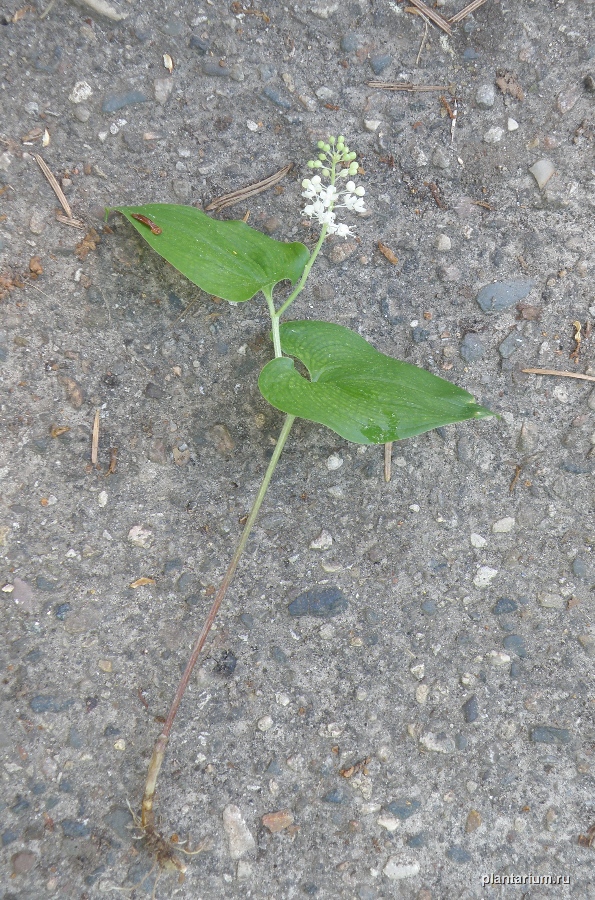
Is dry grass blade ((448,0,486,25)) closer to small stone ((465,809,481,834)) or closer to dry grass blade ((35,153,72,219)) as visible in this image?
dry grass blade ((35,153,72,219))

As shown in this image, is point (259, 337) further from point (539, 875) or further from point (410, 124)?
point (539, 875)

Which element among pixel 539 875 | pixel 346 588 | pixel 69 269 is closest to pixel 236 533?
pixel 346 588

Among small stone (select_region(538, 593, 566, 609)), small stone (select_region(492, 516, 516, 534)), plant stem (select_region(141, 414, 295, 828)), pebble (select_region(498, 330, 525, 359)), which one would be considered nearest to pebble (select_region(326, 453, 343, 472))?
plant stem (select_region(141, 414, 295, 828))

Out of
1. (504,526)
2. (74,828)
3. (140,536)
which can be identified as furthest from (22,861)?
(504,526)

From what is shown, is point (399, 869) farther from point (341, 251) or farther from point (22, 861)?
point (341, 251)

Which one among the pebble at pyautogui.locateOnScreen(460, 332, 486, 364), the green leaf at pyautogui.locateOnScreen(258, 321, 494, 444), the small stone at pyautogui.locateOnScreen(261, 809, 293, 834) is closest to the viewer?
the green leaf at pyautogui.locateOnScreen(258, 321, 494, 444)

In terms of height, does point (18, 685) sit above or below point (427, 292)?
below
